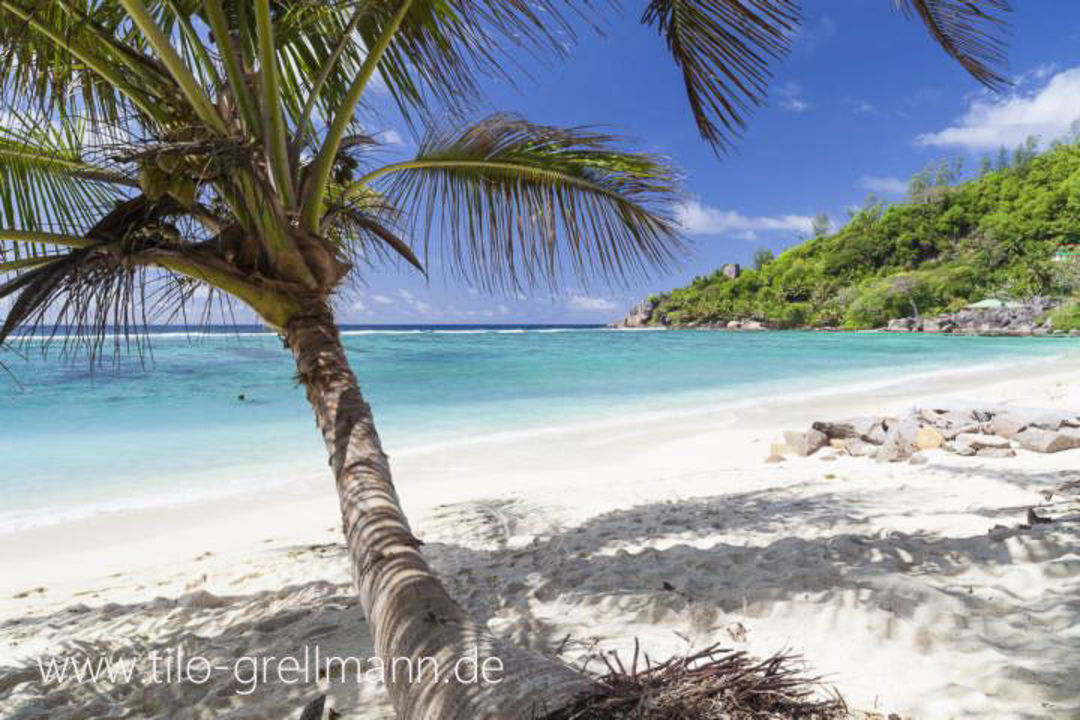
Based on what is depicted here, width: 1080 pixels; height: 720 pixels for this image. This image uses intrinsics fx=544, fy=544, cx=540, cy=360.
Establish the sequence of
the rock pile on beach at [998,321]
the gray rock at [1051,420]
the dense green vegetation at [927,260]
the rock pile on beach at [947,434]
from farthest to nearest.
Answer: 1. the dense green vegetation at [927,260]
2. the rock pile on beach at [998,321]
3. the gray rock at [1051,420]
4. the rock pile on beach at [947,434]

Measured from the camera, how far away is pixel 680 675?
0.90 metres

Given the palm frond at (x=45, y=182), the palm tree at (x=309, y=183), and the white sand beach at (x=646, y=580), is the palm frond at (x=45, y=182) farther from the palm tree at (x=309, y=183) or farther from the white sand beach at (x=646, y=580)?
the white sand beach at (x=646, y=580)

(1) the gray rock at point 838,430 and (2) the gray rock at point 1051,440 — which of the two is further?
(1) the gray rock at point 838,430

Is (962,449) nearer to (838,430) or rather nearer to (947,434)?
(947,434)

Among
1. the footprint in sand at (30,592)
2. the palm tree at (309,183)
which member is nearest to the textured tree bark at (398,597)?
the palm tree at (309,183)

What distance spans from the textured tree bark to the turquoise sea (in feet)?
1.48

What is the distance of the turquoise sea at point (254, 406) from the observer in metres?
6.10

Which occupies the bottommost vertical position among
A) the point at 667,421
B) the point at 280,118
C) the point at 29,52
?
the point at 667,421

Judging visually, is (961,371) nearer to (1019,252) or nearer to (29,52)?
(29,52)

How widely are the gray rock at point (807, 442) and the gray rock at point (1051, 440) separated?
1.63 metres

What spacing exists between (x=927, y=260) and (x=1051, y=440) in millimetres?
64037

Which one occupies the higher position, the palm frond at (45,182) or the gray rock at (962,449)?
the palm frond at (45,182)

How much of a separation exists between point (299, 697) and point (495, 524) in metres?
2.42

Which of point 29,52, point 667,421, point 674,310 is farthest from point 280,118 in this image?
point 674,310
